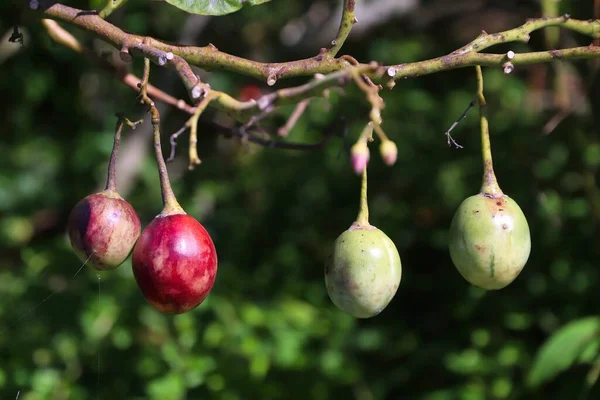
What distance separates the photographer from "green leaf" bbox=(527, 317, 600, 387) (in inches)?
67.5

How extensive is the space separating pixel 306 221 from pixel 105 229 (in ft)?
6.10

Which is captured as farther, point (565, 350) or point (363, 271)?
point (565, 350)

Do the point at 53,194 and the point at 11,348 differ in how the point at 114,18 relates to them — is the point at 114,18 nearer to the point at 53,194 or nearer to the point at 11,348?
the point at 53,194

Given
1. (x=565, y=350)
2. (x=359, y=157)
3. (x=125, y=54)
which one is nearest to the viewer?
(x=359, y=157)

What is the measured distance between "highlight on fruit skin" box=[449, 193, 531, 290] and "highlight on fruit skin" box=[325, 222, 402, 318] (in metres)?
0.09

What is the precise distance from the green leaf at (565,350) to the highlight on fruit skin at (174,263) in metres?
1.01

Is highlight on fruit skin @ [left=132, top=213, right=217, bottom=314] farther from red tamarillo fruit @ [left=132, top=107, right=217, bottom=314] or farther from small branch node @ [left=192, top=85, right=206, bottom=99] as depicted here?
small branch node @ [left=192, top=85, right=206, bottom=99]

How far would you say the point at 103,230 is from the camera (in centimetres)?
103

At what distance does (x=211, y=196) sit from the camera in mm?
2916

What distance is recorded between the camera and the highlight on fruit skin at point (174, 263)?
3.12 feet

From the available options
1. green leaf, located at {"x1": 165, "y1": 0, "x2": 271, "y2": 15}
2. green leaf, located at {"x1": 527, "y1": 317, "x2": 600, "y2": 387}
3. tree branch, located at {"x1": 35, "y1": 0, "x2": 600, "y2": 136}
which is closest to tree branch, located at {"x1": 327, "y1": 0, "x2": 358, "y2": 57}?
tree branch, located at {"x1": 35, "y1": 0, "x2": 600, "y2": 136}

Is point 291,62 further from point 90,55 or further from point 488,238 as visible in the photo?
point 90,55

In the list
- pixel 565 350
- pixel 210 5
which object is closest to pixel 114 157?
pixel 210 5

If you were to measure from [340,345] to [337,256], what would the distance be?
1.45 m
